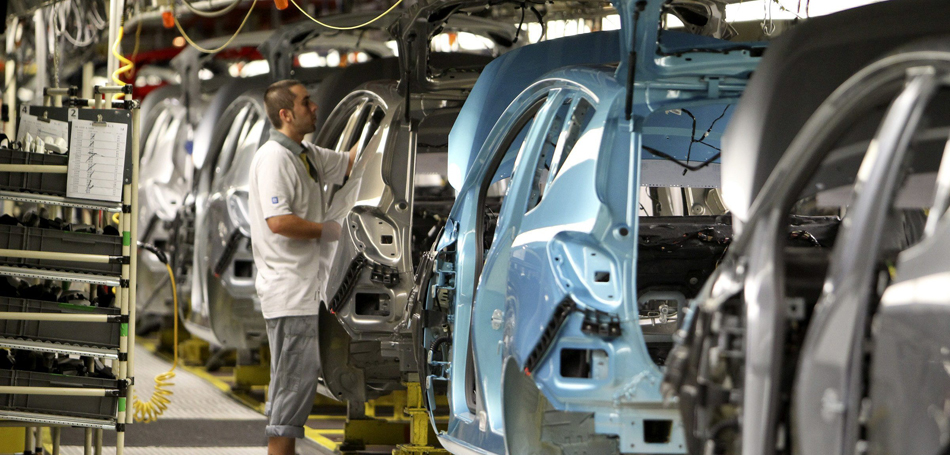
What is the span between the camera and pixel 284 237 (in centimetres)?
650

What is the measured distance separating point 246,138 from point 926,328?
7.22 metres

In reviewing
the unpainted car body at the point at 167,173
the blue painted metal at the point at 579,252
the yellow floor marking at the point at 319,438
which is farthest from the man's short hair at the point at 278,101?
the unpainted car body at the point at 167,173

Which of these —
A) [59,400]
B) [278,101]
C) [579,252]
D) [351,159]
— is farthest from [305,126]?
[579,252]

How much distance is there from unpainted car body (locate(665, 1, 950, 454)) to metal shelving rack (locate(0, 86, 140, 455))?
3358 millimetres

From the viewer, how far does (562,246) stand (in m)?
4.15

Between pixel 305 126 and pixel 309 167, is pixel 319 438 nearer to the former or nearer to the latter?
pixel 309 167

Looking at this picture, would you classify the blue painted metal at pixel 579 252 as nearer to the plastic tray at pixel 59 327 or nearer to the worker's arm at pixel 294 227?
the worker's arm at pixel 294 227

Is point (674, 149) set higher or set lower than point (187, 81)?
lower

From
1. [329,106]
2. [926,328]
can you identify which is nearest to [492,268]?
[926,328]

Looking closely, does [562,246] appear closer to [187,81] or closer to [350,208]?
[350,208]

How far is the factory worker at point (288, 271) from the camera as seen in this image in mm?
6426

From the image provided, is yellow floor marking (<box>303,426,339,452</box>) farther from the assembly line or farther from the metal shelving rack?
the metal shelving rack

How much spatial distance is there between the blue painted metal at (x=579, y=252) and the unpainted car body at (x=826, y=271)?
1.79 feet

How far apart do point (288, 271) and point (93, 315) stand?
988 millimetres
